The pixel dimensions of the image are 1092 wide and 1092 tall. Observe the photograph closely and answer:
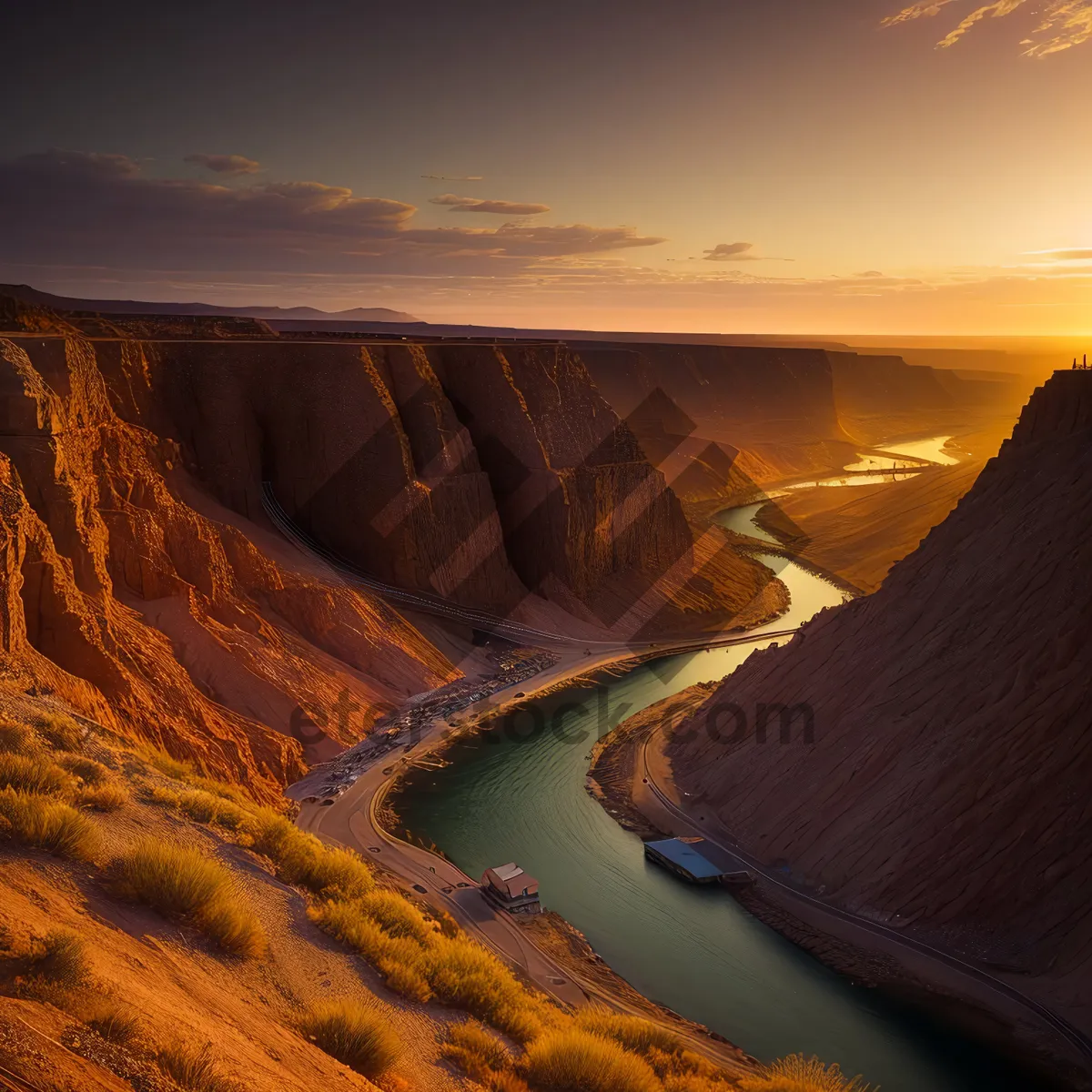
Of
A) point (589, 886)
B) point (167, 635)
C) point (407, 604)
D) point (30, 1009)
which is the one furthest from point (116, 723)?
point (407, 604)

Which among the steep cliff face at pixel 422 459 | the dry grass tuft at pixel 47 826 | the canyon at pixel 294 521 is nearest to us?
the dry grass tuft at pixel 47 826

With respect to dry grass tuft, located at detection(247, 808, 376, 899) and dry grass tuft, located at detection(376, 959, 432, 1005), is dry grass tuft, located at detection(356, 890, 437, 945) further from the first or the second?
dry grass tuft, located at detection(376, 959, 432, 1005)

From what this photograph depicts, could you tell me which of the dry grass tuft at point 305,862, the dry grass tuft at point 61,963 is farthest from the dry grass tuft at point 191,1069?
the dry grass tuft at point 305,862

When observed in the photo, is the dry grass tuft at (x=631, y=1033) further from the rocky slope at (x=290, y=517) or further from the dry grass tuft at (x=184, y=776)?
the rocky slope at (x=290, y=517)

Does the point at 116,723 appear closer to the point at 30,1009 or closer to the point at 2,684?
the point at 2,684

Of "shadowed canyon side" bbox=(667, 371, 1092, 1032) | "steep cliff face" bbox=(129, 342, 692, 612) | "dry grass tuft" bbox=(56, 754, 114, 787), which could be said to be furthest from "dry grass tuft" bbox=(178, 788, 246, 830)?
"steep cliff face" bbox=(129, 342, 692, 612)

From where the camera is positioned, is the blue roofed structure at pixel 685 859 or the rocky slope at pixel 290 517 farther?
the rocky slope at pixel 290 517
